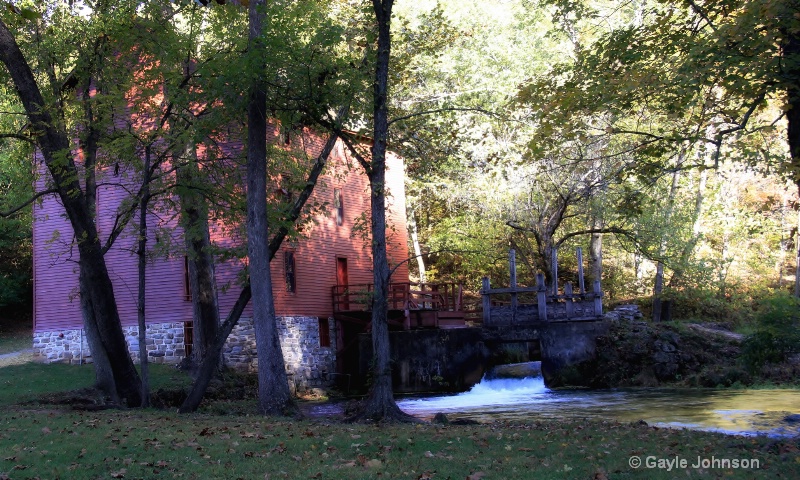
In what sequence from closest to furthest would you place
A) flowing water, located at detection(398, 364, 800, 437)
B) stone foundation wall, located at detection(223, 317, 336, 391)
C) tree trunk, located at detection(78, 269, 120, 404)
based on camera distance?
1. flowing water, located at detection(398, 364, 800, 437)
2. tree trunk, located at detection(78, 269, 120, 404)
3. stone foundation wall, located at detection(223, 317, 336, 391)

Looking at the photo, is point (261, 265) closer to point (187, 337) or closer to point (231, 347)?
point (231, 347)

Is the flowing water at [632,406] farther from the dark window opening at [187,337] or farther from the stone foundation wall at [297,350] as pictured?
the dark window opening at [187,337]

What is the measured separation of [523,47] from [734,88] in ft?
71.4

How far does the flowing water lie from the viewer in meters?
14.2

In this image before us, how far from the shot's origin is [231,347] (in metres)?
24.6

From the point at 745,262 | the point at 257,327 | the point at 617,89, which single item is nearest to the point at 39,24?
the point at 257,327

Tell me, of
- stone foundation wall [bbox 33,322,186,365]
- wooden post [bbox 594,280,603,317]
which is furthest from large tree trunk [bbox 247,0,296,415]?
wooden post [bbox 594,280,603,317]

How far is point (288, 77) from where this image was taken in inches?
554

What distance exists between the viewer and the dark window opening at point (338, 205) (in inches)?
1147

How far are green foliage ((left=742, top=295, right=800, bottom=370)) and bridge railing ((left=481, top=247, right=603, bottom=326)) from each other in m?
16.3

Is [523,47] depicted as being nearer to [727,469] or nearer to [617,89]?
[617,89]
